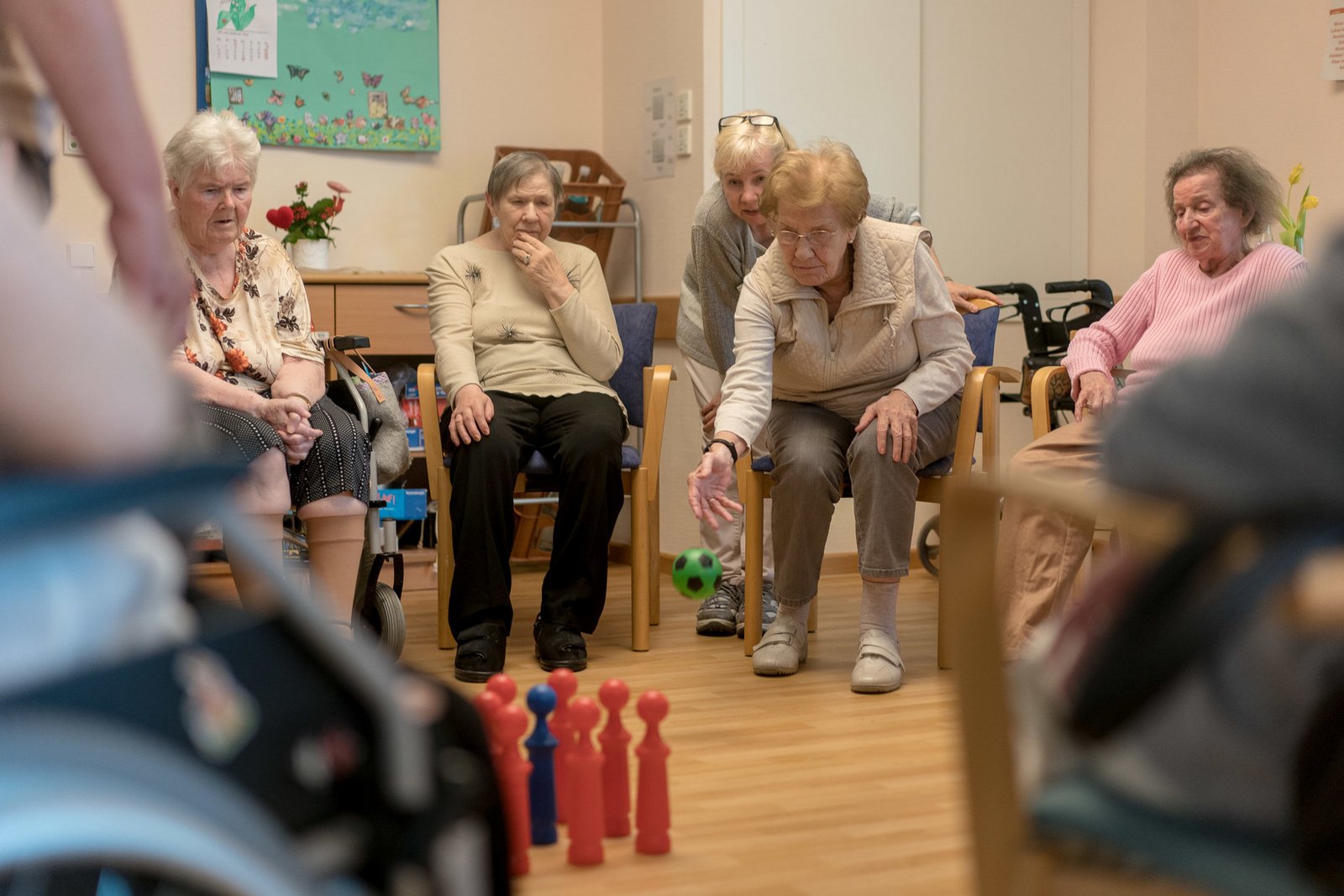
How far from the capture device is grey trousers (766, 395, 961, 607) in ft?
9.93

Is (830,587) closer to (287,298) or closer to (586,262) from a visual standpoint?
(586,262)

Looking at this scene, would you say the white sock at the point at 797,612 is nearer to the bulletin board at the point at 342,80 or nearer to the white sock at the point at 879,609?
the white sock at the point at 879,609

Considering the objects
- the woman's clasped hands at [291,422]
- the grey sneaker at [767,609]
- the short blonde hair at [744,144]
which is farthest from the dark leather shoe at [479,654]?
the short blonde hair at [744,144]

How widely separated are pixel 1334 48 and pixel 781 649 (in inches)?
110

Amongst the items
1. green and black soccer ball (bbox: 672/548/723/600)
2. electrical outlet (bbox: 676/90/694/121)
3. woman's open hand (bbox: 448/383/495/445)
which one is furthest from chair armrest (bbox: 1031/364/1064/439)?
electrical outlet (bbox: 676/90/694/121)

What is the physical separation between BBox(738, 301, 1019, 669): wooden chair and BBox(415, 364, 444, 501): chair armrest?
72cm

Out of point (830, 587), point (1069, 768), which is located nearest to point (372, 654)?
point (1069, 768)

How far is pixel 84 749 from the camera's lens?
62cm

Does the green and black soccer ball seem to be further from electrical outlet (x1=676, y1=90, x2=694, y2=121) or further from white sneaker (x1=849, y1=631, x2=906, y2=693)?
electrical outlet (x1=676, y1=90, x2=694, y2=121)

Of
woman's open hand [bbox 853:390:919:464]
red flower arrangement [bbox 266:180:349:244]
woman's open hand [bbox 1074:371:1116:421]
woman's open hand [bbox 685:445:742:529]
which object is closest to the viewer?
woman's open hand [bbox 685:445:742:529]

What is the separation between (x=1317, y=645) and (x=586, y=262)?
2.94m

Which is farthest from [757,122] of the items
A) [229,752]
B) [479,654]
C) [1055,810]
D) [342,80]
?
[229,752]

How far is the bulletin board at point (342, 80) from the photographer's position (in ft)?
15.3

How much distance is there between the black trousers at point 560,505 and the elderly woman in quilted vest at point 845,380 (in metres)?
0.33
